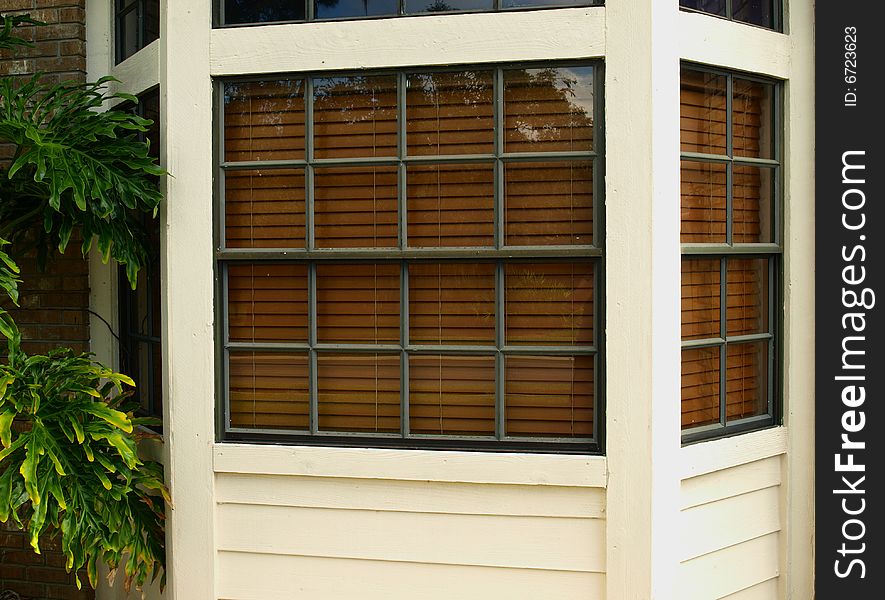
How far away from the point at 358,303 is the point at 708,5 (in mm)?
2007

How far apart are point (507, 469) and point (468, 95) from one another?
5.11 feet

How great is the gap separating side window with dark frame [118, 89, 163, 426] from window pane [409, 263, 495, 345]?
4.26ft

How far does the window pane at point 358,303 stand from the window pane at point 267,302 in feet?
0.31

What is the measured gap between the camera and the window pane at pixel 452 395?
131 inches

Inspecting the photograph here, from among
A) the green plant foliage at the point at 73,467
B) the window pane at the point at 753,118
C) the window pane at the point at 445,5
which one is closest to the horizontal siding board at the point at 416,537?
the green plant foliage at the point at 73,467

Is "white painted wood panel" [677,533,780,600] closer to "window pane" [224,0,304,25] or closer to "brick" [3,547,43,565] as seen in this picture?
"window pane" [224,0,304,25]

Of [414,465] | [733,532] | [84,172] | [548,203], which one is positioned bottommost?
[733,532]

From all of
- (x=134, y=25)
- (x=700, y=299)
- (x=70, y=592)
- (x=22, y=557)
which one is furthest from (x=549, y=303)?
(x=22, y=557)

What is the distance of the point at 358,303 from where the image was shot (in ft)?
11.2

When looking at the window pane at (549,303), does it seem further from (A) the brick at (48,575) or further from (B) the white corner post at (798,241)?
(A) the brick at (48,575)

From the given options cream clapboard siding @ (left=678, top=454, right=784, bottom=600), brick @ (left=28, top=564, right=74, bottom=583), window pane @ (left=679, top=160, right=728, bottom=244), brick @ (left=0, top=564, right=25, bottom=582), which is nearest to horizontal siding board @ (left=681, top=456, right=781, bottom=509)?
cream clapboard siding @ (left=678, top=454, right=784, bottom=600)

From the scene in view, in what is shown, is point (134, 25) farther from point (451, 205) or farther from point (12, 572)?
point (12, 572)
